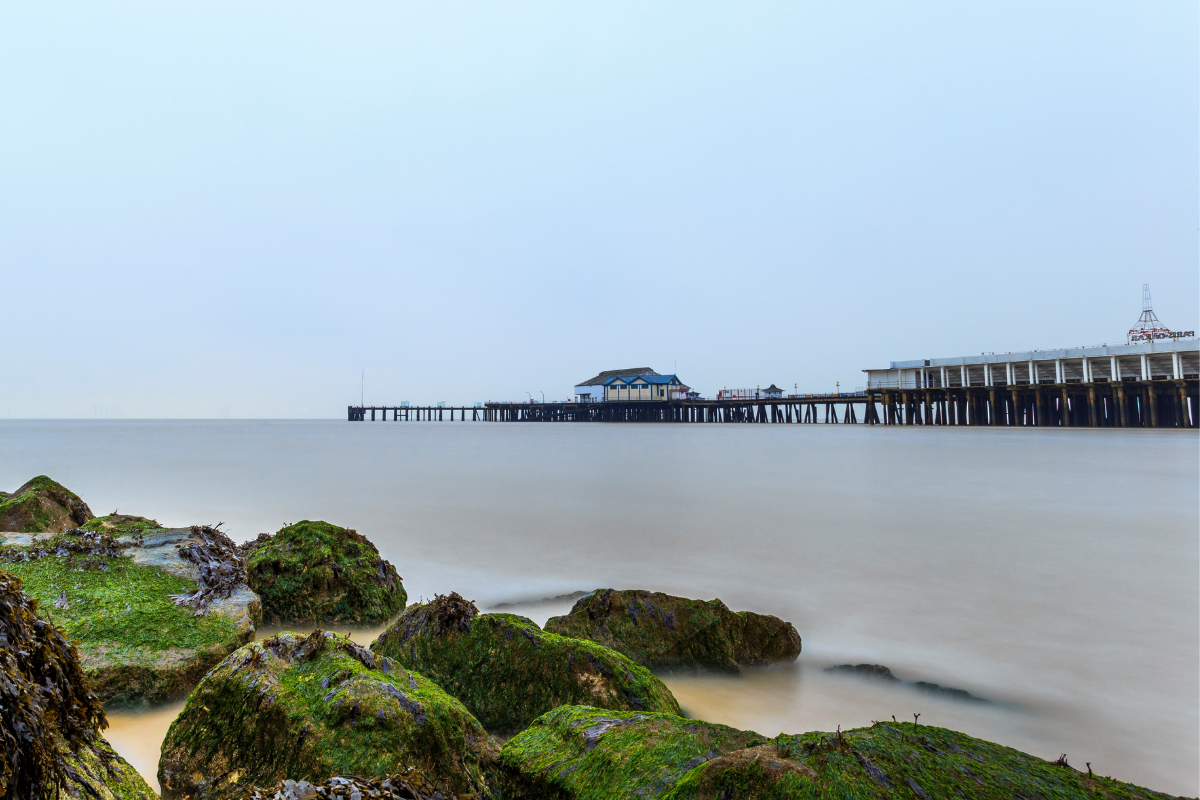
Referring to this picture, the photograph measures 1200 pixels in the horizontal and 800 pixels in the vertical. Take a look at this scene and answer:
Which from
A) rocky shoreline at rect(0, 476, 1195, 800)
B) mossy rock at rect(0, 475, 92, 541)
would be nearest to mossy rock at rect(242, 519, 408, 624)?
rocky shoreline at rect(0, 476, 1195, 800)

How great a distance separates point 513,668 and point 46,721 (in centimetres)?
221

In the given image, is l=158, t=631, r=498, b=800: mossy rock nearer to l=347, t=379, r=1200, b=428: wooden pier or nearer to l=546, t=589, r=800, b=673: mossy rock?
l=546, t=589, r=800, b=673: mossy rock

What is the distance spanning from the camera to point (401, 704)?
2488 mm

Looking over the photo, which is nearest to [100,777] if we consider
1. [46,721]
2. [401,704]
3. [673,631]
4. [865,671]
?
[46,721]

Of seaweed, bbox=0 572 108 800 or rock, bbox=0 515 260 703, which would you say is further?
rock, bbox=0 515 260 703

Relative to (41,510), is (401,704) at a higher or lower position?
lower

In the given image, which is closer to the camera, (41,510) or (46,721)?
(46,721)

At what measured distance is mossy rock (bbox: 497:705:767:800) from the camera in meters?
2.05

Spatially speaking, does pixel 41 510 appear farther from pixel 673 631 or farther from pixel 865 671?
pixel 865 671

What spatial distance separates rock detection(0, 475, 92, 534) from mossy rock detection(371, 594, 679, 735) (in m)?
5.13

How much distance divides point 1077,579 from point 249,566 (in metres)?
9.07

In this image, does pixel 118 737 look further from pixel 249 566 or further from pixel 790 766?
pixel 790 766

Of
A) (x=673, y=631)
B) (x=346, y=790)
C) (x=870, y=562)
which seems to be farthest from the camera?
(x=870, y=562)

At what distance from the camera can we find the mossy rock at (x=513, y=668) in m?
3.28
